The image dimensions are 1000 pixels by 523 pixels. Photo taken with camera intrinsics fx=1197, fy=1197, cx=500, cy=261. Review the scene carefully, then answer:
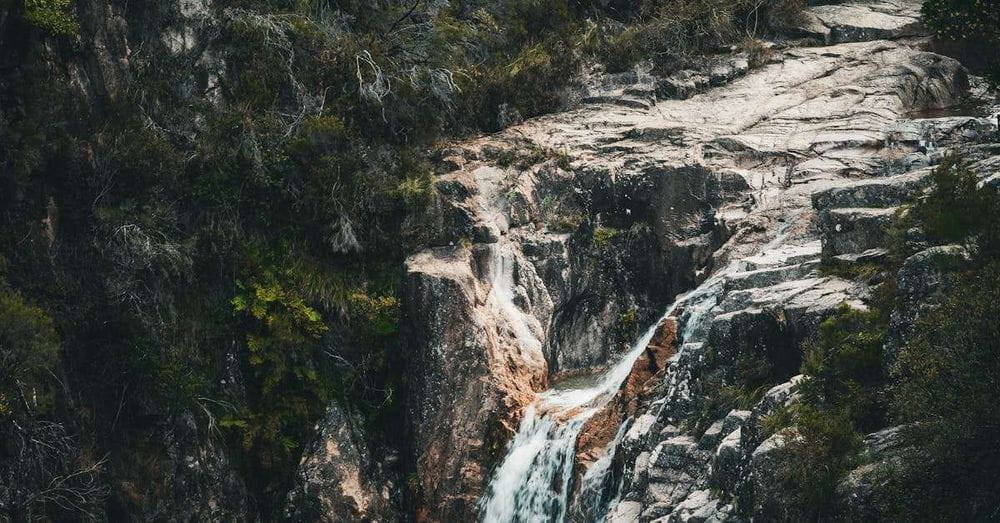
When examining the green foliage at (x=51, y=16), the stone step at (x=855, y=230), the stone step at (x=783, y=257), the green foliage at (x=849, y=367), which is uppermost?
the green foliage at (x=51, y=16)

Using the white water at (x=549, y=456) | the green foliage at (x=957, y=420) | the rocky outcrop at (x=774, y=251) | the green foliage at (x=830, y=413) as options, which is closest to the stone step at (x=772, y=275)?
the rocky outcrop at (x=774, y=251)

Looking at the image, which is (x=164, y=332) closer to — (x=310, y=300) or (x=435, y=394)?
(x=310, y=300)

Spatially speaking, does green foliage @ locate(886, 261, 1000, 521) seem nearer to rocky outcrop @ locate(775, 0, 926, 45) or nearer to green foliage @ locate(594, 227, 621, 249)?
green foliage @ locate(594, 227, 621, 249)

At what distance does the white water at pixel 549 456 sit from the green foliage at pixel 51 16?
11.9 meters

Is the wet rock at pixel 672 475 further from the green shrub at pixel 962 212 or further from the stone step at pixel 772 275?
the green shrub at pixel 962 212

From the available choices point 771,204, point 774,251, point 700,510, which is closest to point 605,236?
point 771,204

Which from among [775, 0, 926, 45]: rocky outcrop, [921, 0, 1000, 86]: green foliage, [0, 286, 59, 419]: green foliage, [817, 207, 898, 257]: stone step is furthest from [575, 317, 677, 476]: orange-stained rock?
[775, 0, 926, 45]: rocky outcrop

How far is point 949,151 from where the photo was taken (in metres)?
21.2

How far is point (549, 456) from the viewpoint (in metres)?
21.7

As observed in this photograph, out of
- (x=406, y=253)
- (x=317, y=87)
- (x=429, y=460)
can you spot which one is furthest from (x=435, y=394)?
(x=317, y=87)

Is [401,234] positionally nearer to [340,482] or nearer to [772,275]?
[340,482]

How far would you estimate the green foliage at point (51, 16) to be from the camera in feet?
76.6

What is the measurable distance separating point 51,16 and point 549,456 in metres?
13.0

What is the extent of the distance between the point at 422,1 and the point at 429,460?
480 inches
